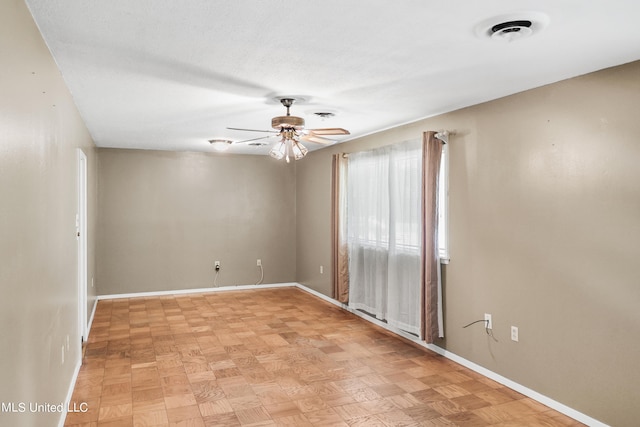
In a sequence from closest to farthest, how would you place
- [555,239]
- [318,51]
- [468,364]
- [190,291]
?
1. [318,51]
2. [555,239]
3. [468,364]
4. [190,291]

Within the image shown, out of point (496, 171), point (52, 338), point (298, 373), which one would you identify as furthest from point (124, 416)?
point (496, 171)

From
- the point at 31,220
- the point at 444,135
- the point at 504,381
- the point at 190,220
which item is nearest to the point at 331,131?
the point at 444,135

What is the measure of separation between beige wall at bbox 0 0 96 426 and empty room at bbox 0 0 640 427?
2 centimetres

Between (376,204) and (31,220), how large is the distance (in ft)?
12.5

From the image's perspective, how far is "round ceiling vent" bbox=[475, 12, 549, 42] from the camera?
212 centimetres

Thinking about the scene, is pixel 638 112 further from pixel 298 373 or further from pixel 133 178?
pixel 133 178

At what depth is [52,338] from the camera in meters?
2.58

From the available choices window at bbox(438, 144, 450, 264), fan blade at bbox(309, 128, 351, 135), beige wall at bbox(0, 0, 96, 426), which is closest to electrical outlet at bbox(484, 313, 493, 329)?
window at bbox(438, 144, 450, 264)

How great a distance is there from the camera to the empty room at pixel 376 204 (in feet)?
6.91

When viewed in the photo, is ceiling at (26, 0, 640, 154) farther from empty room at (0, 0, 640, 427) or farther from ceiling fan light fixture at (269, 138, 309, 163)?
ceiling fan light fixture at (269, 138, 309, 163)

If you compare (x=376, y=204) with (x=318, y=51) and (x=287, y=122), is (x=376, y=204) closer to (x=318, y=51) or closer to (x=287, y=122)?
(x=287, y=122)

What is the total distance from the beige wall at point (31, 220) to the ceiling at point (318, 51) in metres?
0.30

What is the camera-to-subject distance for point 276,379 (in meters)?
3.66

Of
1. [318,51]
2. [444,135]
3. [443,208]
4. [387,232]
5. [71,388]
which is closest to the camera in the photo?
[318,51]
